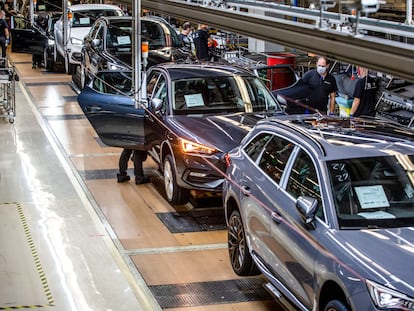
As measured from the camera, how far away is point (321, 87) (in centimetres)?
1380

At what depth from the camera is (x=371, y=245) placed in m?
6.95

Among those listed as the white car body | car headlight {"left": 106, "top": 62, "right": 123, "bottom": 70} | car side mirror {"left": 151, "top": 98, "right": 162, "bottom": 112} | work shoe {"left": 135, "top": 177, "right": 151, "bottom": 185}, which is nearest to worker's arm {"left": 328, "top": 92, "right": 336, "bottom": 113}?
car side mirror {"left": 151, "top": 98, "right": 162, "bottom": 112}

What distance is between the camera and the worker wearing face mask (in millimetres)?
13680

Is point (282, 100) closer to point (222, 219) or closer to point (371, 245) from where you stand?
point (222, 219)

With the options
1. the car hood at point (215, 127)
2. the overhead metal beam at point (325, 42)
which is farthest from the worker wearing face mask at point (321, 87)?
the overhead metal beam at point (325, 42)

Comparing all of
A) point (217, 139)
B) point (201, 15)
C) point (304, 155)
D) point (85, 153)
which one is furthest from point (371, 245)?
point (85, 153)

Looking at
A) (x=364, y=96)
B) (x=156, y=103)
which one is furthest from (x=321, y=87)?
(x=156, y=103)

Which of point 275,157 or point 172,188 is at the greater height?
point 275,157

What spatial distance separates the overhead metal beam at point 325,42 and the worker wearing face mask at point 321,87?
4.36 m

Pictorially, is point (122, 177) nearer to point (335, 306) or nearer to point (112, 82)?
point (112, 82)

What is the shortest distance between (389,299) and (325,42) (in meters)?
1.90

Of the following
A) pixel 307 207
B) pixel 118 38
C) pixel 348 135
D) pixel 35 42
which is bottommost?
pixel 35 42

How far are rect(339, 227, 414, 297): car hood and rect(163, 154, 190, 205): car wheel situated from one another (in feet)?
16.9

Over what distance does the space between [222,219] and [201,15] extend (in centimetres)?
333
